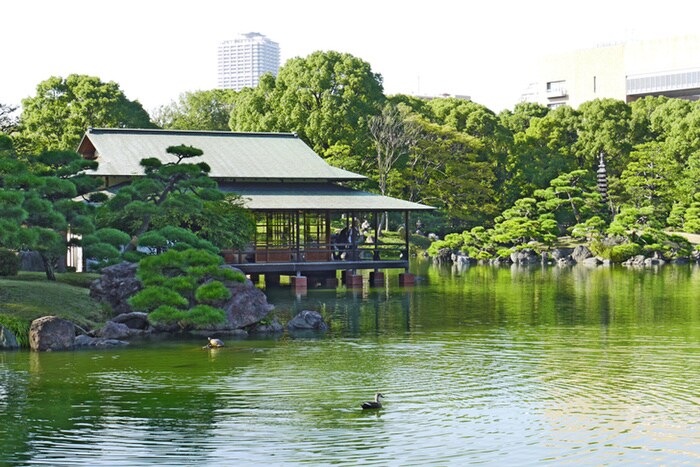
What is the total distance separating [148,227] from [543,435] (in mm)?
18249

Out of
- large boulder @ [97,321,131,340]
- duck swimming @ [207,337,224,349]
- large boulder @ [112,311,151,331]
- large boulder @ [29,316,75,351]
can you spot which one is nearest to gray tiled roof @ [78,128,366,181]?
large boulder @ [112,311,151,331]

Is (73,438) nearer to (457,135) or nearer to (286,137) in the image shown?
(286,137)

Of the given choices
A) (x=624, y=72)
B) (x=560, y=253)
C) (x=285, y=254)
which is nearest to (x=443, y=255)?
(x=560, y=253)

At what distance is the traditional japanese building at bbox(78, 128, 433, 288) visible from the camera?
35.8m

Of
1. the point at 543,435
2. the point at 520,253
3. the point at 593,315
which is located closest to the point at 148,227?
the point at 593,315

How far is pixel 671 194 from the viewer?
57.5 meters

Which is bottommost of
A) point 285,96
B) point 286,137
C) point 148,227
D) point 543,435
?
point 543,435

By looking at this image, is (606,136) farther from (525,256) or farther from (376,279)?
(376,279)

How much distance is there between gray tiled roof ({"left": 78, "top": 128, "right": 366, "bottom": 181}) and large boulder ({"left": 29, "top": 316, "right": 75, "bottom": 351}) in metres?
15.5

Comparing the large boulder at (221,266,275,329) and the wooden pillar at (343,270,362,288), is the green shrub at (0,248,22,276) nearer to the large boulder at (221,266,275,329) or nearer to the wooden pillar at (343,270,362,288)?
the large boulder at (221,266,275,329)

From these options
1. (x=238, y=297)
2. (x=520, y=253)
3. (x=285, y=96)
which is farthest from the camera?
(x=285, y=96)

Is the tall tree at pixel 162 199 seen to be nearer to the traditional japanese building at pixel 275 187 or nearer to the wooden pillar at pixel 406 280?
the traditional japanese building at pixel 275 187

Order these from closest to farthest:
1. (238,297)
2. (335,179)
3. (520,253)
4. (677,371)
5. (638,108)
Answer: (677,371), (238,297), (335,179), (520,253), (638,108)

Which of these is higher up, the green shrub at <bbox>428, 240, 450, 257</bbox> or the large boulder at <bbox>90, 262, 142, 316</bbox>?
the green shrub at <bbox>428, 240, 450, 257</bbox>
